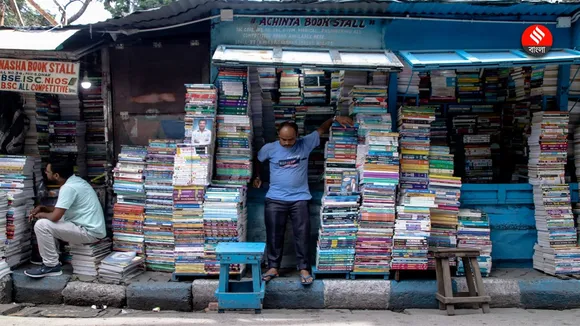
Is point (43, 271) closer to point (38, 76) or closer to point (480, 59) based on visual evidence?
point (38, 76)

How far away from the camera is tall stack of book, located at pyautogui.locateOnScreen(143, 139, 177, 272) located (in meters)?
5.02

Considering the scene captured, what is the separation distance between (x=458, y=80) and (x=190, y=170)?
150 inches

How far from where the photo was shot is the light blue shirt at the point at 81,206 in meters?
4.90

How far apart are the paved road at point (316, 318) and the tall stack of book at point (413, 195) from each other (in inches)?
21.8

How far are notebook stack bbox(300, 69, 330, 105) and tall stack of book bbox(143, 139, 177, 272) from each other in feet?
6.06

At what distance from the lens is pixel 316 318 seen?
4402mm

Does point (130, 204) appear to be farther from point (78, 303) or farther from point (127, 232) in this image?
point (78, 303)

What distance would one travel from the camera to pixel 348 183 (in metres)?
4.91

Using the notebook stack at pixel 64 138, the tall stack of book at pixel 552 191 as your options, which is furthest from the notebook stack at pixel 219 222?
the tall stack of book at pixel 552 191

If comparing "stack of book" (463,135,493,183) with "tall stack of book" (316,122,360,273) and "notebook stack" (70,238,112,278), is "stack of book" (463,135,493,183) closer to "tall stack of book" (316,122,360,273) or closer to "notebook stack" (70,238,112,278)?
"tall stack of book" (316,122,360,273)

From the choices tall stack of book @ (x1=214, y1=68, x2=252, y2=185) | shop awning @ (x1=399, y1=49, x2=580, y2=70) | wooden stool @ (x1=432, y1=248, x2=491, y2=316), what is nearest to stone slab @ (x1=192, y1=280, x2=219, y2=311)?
tall stack of book @ (x1=214, y1=68, x2=252, y2=185)

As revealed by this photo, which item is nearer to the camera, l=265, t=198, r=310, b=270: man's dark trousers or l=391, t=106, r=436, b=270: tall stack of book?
l=391, t=106, r=436, b=270: tall stack of book

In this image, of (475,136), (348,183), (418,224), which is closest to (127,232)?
(348,183)

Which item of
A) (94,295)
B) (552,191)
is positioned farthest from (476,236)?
(94,295)
